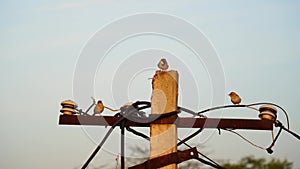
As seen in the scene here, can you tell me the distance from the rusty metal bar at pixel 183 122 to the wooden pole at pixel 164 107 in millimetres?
20

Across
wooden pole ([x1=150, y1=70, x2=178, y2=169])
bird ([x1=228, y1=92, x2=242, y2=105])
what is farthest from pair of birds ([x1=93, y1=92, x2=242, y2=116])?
wooden pole ([x1=150, y1=70, x2=178, y2=169])

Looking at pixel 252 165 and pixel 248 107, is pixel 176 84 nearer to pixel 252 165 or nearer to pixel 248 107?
pixel 248 107

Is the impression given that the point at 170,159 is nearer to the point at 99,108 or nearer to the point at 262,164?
the point at 99,108

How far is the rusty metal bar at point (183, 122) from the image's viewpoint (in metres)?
1.25

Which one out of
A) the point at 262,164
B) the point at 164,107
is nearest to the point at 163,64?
the point at 164,107

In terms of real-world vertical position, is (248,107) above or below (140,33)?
below

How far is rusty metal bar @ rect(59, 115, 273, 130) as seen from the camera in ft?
4.09

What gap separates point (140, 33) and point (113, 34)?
10cm

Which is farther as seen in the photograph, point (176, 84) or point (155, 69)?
point (155, 69)

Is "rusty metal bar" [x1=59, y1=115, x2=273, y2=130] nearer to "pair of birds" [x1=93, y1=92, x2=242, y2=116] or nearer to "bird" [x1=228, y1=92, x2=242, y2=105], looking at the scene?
"pair of birds" [x1=93, y1=92, x2=242, y2=116]

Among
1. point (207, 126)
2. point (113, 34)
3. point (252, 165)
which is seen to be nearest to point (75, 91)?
point (113, 34)

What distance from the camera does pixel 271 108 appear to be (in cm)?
127

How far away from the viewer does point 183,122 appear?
1278 millimetres

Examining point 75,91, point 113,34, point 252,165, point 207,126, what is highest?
point 113,34
